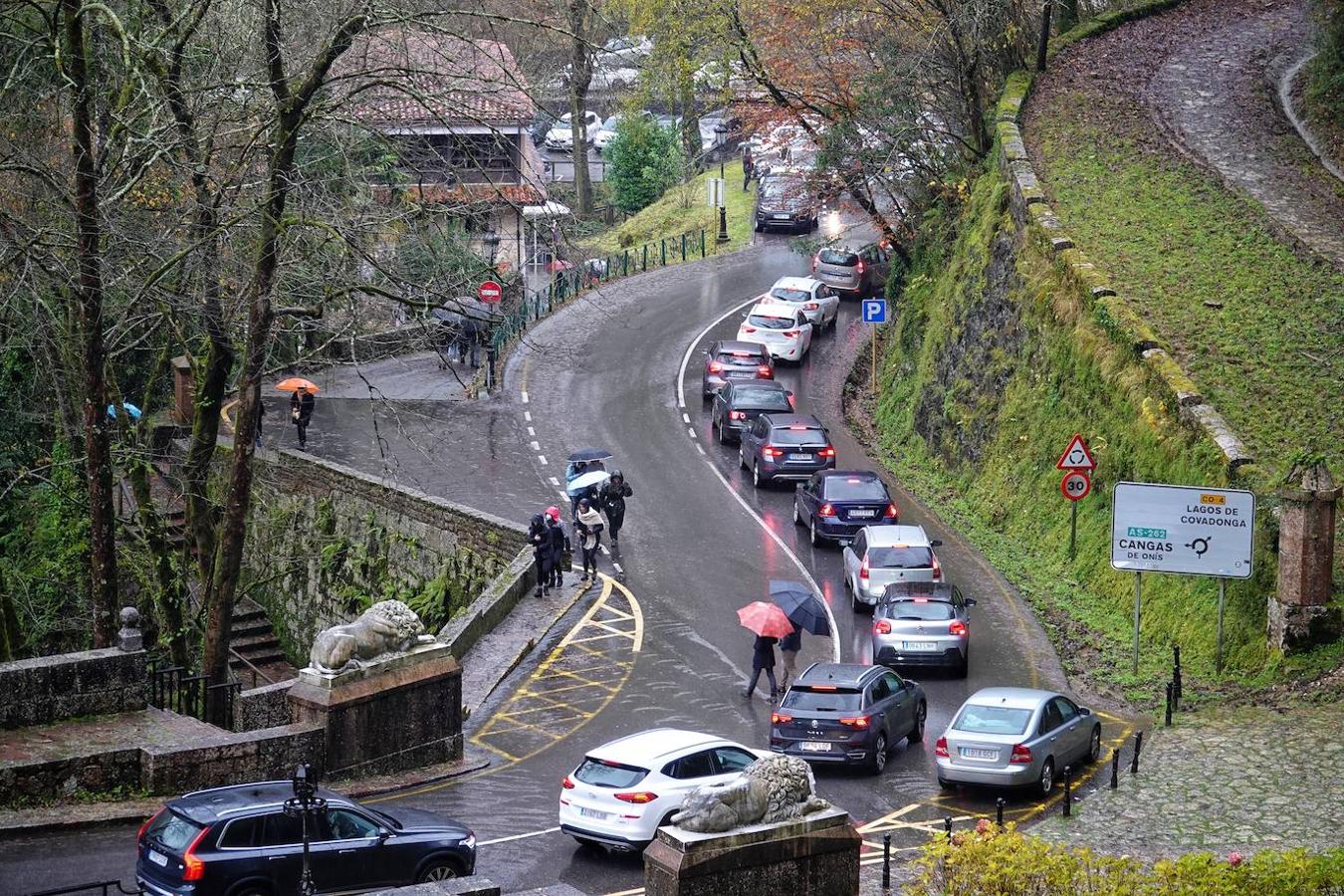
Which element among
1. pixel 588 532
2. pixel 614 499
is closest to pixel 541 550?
pixel 588 532

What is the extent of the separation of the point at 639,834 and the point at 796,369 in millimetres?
29357

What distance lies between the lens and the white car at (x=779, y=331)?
4641cm

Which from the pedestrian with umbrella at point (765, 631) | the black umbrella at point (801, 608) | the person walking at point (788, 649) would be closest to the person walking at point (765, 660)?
the pedestrian with umbrella at point (765, 631)

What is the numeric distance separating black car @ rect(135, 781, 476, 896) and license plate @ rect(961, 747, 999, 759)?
684 cm

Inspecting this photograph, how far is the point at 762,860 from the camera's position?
49.4ft

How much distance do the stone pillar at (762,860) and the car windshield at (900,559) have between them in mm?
13393

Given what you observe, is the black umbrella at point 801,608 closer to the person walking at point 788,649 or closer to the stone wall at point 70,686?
the person walking at point 788,649

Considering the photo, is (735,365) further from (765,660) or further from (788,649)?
(765,660)

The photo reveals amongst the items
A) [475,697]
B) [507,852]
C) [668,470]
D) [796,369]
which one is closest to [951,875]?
[507,852]

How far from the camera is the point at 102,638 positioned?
74.1 feet

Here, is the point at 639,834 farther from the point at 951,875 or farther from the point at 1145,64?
the point at 1145,64

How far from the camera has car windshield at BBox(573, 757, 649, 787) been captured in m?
18.3

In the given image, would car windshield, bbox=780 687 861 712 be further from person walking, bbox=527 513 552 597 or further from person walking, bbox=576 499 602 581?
person walking, bbox=576 499 602 581

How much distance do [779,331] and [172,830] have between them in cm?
3280
